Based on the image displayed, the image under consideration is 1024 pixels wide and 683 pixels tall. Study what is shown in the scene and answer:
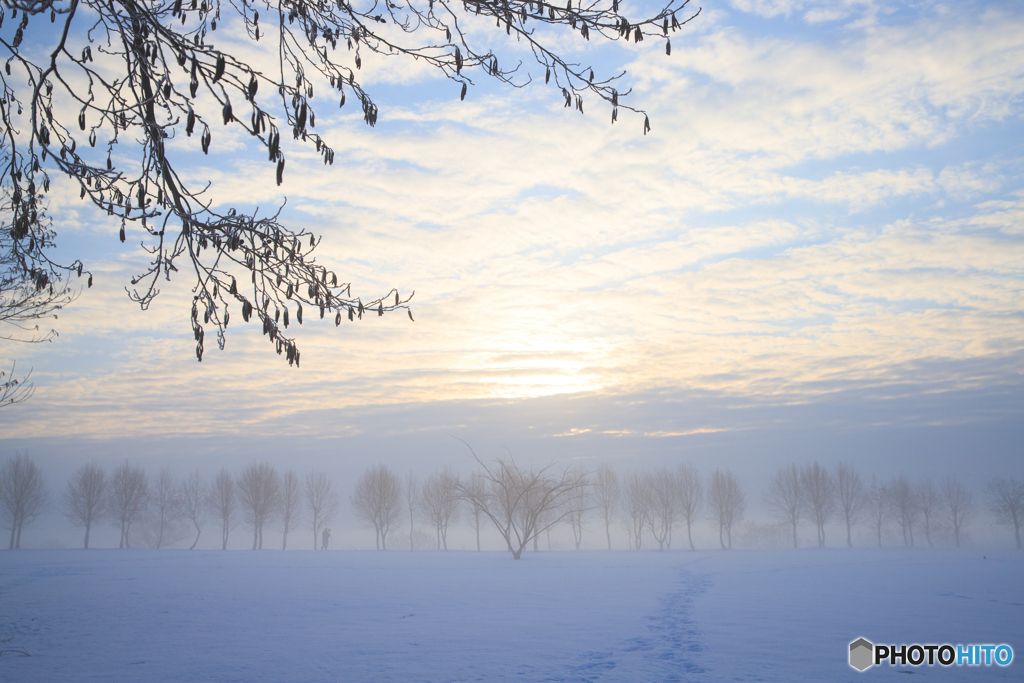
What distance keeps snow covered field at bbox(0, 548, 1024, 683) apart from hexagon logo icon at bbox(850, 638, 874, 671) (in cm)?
18

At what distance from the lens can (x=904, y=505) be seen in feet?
222

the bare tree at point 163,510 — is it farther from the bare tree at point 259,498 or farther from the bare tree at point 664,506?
the bare tree at point 664,506

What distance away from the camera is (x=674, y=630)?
9.89m

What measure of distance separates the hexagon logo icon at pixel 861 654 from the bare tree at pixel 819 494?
2570 inches

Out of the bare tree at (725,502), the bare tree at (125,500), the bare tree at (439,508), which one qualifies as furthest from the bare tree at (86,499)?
the bare tree at (725,502)

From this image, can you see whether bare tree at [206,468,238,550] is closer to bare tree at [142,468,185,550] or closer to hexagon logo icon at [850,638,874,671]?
bare tree at [142,468,185,550]

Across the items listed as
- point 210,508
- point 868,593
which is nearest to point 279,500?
point 210,508

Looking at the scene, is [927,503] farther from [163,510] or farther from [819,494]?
[163,510]

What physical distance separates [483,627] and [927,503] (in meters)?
77.7

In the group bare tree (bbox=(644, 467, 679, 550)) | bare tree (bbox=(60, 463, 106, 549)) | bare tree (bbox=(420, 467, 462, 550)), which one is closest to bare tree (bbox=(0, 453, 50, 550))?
bare tree (bbox=(60, 463, 106, 549))

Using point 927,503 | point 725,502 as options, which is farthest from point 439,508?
point 927,503

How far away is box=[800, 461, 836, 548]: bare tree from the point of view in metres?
65.9

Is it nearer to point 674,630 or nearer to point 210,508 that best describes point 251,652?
point 674,630

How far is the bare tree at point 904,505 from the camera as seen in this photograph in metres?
67.8
